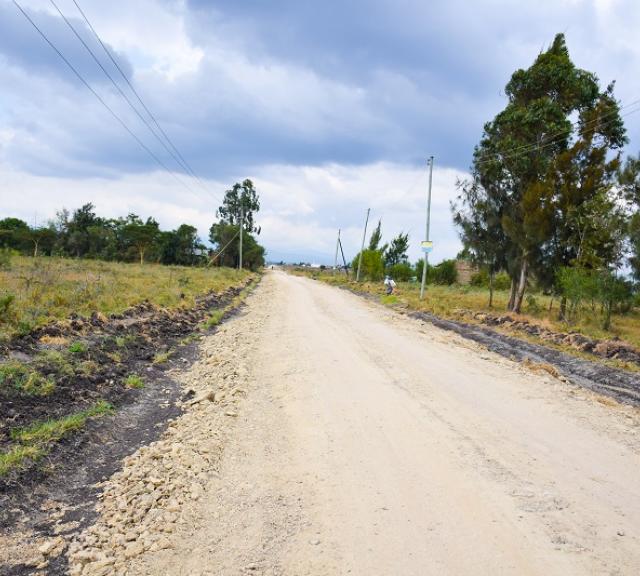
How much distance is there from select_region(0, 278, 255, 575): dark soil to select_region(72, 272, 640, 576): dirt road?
0.47 metres

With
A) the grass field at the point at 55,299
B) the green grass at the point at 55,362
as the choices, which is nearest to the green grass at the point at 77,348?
the green grass at the point at 55,362

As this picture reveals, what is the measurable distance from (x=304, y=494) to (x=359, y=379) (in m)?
4.30

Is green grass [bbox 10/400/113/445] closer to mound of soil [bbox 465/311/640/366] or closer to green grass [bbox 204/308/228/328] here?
green grass [bbox 204/308/228/328]

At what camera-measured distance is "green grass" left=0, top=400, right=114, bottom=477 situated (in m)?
5.25

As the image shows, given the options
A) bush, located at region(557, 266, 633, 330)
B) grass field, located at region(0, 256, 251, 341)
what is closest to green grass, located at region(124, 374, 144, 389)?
grass field, located at region(0, 256, 251, 341)

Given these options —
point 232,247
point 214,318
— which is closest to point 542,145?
point 214,318

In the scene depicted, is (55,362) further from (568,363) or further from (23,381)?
(568,363)

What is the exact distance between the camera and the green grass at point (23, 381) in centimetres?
716

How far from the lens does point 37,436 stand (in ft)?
19.5

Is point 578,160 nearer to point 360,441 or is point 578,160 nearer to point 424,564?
point 360,441

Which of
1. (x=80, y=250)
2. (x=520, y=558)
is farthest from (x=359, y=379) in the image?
(x=80, y=250)

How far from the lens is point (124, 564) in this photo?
373cm

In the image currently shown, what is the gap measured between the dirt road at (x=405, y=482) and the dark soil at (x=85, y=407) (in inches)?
18.5

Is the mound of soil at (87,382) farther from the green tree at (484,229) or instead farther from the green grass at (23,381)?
the green tree at (484,229)
